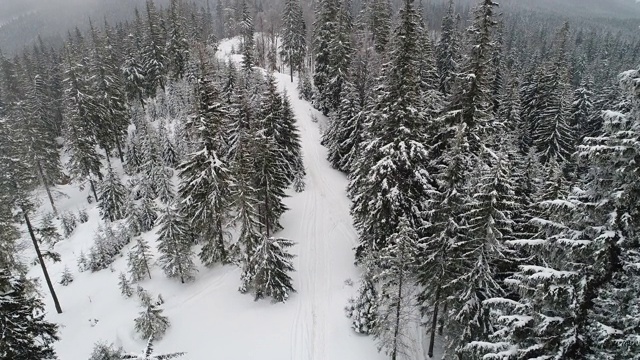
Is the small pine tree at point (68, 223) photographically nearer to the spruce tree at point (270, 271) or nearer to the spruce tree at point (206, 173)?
the spruce tree at point (206, 173)

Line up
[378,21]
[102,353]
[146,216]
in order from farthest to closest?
[378,21] < [146,216] < [102,353]

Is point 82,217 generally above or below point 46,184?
below

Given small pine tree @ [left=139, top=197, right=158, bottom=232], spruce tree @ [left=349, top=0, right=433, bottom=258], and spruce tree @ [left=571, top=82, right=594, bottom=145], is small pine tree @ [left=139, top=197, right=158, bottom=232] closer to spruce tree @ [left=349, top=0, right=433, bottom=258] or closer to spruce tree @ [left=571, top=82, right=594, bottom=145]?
spruce tree @ [left=349, top=0, right=433, bottom=258]

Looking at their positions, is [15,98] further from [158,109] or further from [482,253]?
[482,253]

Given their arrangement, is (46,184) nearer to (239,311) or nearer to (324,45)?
(239,311)

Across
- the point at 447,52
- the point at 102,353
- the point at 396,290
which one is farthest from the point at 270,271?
the point at 447,52

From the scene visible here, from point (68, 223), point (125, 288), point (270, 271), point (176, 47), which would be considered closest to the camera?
point (270, 271)

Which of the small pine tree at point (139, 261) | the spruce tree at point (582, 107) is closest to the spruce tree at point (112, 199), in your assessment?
the small pine tree at point (139, 261)

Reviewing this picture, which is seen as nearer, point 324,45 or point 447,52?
point 324,45
